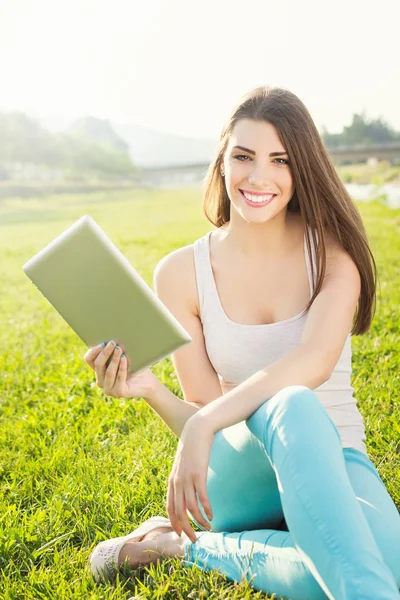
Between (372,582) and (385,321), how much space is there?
3328mm

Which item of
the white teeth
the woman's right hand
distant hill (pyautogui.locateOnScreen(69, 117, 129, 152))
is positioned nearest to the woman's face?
the white teeth

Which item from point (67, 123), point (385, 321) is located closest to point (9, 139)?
point (67, 123)

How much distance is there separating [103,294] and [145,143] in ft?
285

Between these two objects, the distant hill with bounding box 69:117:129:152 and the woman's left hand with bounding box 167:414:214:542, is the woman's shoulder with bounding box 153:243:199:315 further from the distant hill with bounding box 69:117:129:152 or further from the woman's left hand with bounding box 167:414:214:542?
the distant hill with bounding box 69:117:129:152

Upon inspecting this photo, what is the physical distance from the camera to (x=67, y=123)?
71.1m

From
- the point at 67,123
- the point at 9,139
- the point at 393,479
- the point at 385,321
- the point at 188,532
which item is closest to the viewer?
the point at 188,532

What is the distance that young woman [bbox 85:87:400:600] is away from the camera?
5.43ft

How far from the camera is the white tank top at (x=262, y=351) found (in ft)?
7.75

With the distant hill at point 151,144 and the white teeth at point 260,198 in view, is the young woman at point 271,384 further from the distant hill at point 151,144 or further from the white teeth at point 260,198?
the distant hill at point 151,144

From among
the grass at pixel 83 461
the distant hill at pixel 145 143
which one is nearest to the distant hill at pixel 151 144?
the distant hill at pixel 145 143

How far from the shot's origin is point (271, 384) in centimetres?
197

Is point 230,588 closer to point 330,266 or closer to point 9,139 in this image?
point 330,266

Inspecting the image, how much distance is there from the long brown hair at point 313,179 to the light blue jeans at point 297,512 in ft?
2.12

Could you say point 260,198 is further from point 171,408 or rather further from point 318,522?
point 318,522
